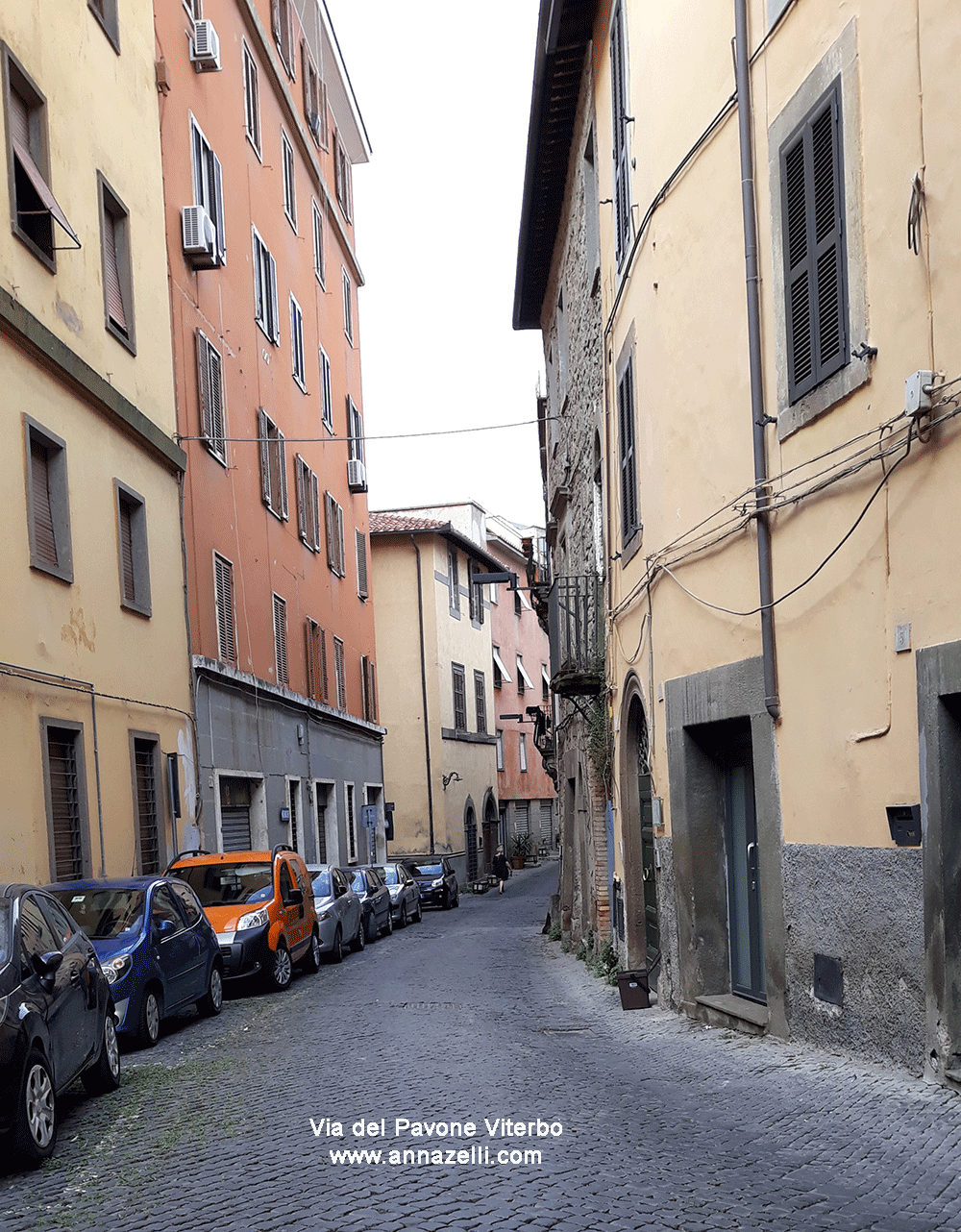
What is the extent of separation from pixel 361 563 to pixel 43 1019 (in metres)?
29.9

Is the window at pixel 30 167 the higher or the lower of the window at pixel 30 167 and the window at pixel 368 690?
the higher

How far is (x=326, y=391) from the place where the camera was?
108ft

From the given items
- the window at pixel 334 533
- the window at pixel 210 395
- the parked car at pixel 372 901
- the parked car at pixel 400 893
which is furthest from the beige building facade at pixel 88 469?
the window at pixel 334 533

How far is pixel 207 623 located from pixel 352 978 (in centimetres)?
646

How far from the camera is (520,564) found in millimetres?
63250

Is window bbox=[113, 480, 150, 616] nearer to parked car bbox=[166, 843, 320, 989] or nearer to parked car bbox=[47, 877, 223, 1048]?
parked car bbox=[166, 843, 320, 989]

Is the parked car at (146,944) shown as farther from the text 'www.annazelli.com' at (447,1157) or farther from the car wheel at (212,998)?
the text 'www.annazelli.com' at (447,1157)

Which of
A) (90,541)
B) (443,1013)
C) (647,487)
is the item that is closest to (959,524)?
(647,487)

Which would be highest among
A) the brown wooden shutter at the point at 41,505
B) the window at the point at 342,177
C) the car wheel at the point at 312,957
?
the window at the point at 342,177

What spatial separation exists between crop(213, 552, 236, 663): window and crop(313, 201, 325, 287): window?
12.6 metres

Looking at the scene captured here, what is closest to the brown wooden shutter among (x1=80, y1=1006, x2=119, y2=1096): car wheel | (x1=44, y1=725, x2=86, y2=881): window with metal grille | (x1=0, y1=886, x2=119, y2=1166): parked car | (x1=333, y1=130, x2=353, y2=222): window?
(x1=44, y1=725, x2=86, y2=881): window with metal grille

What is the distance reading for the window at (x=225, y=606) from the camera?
22.2 m

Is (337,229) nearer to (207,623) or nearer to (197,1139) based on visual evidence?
(207,623)

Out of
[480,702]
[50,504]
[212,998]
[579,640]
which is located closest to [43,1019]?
[212,998]
